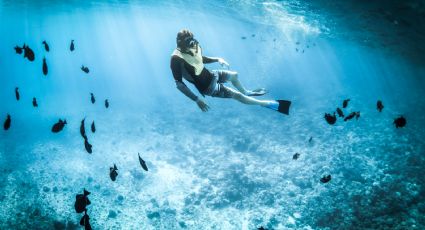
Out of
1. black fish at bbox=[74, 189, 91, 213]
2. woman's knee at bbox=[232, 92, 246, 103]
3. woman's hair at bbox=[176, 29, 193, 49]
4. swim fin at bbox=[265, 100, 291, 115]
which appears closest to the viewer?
black fish at bbox=[74, 189, 91, 213]

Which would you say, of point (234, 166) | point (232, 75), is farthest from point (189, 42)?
point (234, 166)

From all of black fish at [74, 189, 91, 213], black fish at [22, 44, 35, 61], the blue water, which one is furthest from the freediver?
the blue water

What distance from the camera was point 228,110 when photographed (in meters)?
23.3

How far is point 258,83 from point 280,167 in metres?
21.7

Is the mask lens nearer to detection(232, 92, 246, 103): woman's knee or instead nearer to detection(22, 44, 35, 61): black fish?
detection(232, 92, 246, 103): woman's knee

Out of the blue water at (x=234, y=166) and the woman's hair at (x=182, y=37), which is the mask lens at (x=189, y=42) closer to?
the woman's hair at (x=182, y=37)

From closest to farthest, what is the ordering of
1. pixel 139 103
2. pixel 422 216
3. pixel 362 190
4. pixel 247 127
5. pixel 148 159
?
1. pixel 422 216
2. pixel 362 190
3. pixel 148 159
4. pixel 247 127
5. pixel 139 103

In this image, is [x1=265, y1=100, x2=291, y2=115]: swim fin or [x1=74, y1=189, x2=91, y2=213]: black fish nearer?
[x1=74, y1=189, x2=91, y2=213]: black fish

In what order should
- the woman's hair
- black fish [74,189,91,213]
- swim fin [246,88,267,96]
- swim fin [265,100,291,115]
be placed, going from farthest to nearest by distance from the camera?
swim fin [246,88,267,96] → swim fin [265,100,291,115] → the woman's hair → black fish [74,189,91,213]

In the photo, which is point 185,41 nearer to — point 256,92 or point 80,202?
point 256,92

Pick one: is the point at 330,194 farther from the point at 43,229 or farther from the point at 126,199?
the point at 43,229

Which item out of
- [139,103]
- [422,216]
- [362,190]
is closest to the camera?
[422,216]

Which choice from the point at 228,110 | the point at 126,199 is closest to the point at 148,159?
the point at 126,199

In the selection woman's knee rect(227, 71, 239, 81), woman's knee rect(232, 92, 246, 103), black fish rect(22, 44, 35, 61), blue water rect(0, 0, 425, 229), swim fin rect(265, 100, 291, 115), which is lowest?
blue water rect(0, 0, 425, 229)
